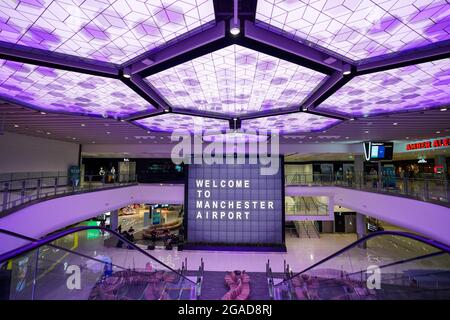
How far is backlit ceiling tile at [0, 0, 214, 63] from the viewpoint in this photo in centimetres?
352

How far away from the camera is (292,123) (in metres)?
11.0

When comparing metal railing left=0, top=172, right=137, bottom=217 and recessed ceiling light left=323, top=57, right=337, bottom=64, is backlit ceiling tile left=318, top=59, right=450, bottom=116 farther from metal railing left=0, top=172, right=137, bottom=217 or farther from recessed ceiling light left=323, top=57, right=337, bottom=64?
metal railing left=0, top=172, right=137, bottom=217

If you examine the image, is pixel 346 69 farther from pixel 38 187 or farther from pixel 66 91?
pixel 38 187

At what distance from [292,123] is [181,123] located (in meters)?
4.97

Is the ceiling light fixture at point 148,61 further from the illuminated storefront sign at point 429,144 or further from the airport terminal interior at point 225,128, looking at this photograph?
the illuminated storefront sign at point 429,144

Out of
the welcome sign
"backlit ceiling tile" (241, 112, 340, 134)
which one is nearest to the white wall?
the welcome sign

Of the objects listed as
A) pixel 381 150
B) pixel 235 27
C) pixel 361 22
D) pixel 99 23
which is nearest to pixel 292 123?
pixel 381 150

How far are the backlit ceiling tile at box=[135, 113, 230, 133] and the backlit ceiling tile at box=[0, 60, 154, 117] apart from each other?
1283mm

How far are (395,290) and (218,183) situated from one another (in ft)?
40.3

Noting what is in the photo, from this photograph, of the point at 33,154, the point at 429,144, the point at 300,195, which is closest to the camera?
the point at 33,154

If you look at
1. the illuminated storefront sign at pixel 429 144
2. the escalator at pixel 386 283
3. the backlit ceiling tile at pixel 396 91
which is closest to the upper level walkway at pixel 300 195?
the escalator at pixel 386 283

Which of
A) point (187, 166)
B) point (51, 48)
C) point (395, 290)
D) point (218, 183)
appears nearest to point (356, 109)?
point (395, 290)

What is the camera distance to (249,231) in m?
16.5

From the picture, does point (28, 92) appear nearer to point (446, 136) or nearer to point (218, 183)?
point (218, 183)
